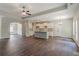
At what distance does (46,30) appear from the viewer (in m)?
2.86

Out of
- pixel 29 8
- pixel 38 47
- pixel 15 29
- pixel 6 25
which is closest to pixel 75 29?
pixel 38 47

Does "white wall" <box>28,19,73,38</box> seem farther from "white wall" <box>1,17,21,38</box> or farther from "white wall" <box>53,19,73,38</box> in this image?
"white wall" <box>1,17,21,38</box>

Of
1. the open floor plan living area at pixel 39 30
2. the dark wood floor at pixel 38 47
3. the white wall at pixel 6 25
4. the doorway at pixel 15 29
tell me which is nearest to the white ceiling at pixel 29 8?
the open floor plan living area at pixel 39 30

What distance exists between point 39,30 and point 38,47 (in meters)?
0.43

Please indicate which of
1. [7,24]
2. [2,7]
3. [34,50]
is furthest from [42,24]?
[2,7]

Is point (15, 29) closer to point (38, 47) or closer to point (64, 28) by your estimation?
point (38, 47)

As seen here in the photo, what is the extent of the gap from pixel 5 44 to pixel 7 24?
50 centimetres

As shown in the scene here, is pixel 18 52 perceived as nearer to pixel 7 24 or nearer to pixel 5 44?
pixel 5 44

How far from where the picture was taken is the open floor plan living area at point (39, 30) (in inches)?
108

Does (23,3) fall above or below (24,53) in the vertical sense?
above

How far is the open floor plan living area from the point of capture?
275 centimetres

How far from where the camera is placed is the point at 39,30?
288 cm

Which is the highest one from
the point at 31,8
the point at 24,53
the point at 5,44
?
the point at 31,8

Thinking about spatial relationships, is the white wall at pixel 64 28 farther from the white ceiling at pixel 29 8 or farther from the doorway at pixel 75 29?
the white ceiling at pixel 29 8
